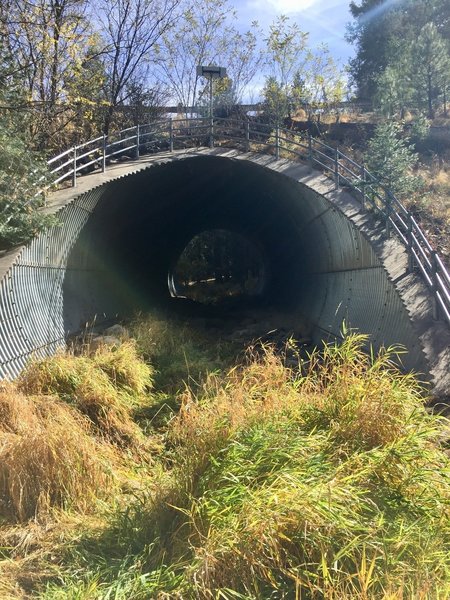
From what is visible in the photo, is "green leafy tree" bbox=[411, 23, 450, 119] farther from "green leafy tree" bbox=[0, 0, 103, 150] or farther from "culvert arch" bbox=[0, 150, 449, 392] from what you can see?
"green leafy tree" bbox=[0, 0, 103, 150]

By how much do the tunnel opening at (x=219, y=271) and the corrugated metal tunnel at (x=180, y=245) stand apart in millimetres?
2082

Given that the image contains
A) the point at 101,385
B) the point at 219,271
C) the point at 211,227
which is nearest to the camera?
the point at 101,385

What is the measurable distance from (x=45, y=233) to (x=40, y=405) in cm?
468

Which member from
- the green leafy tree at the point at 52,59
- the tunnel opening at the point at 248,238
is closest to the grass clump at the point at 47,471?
the tunnel opening at the point at 248,238

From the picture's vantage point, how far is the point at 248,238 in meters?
24.9

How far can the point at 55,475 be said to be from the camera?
18.7ft

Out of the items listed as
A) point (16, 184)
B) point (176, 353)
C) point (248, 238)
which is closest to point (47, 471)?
point (176, 353)

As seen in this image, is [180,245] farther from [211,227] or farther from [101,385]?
[101,385]

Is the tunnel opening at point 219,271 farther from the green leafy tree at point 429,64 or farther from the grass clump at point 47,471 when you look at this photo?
the grass clump at point 47,471

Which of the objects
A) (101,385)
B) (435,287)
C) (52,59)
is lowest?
(101,385)

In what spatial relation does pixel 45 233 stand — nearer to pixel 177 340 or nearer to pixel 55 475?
pixel 177 340

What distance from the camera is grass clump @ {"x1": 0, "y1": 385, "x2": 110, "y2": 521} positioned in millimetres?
5559

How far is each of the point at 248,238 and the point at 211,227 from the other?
1.76m

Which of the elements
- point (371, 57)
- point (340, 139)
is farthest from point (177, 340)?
point (371, 57)
